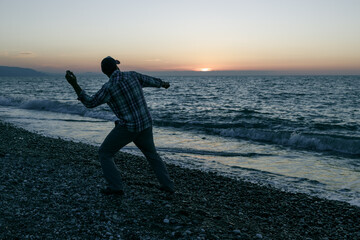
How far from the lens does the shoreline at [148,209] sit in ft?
13.9

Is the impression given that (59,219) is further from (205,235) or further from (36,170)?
(36,170)

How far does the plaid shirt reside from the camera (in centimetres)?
464

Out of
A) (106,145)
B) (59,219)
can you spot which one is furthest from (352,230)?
(59,219)

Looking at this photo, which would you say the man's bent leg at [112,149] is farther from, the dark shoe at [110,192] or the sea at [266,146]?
the sea at [266,146]

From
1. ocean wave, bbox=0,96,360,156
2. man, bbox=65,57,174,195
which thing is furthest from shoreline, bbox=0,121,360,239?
ocean wave, bbox=0,96,360,156

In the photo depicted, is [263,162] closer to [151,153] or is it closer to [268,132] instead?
[268,132]

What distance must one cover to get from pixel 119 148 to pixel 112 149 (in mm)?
114

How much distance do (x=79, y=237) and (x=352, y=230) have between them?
14.2ft

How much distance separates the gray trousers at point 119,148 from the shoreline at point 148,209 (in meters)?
0.38

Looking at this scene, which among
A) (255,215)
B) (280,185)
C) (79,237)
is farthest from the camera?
(280,185)

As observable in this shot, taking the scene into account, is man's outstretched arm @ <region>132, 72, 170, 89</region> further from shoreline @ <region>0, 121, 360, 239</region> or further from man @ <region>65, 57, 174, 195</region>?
shoreline @ <region>0, 121, 360, 239</region>

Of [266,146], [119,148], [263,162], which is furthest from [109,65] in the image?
[266,146]

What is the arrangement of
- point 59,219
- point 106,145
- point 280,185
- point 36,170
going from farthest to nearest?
point 280,185 < point 36,170 < point 106,145 < point 59,219

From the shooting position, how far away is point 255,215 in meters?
5.62
